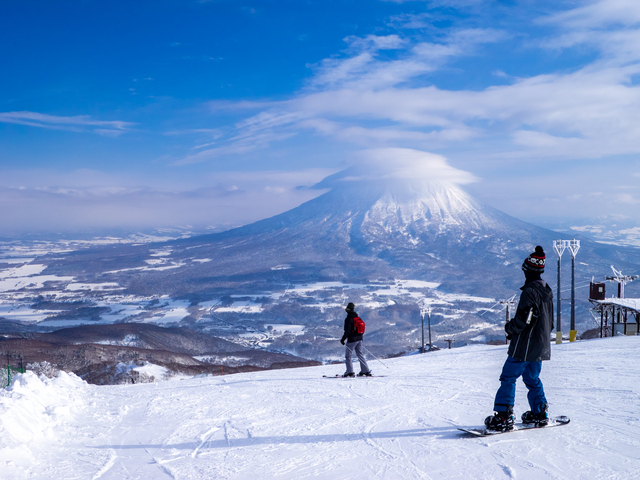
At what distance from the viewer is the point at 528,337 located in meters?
4.68

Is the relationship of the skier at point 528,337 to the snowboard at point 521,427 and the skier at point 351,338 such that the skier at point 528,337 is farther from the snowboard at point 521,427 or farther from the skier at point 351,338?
the skier at point 351,338

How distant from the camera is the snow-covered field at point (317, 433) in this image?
14.0ft

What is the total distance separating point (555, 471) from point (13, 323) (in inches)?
4879

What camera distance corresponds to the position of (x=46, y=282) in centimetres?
18438

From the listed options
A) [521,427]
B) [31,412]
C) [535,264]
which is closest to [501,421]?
[521,427]

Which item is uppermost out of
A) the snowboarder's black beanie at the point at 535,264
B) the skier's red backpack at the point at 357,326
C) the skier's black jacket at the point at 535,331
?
the snowboarder's black beanie at the point at 535,264

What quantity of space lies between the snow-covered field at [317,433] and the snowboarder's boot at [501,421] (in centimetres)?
15

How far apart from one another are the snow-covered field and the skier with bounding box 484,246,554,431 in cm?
34

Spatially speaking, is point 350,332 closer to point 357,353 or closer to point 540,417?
point 357,353

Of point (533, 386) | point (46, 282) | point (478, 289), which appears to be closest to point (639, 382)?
point (533, 386)

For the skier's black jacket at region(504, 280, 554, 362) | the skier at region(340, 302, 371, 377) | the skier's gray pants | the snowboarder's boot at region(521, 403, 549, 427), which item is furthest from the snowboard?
the skier's gray pants

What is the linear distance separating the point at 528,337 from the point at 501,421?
90 cm

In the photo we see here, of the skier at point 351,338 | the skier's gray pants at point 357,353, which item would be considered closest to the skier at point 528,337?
the skier at point 351,338

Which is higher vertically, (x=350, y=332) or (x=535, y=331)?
(x=535, y=331)
